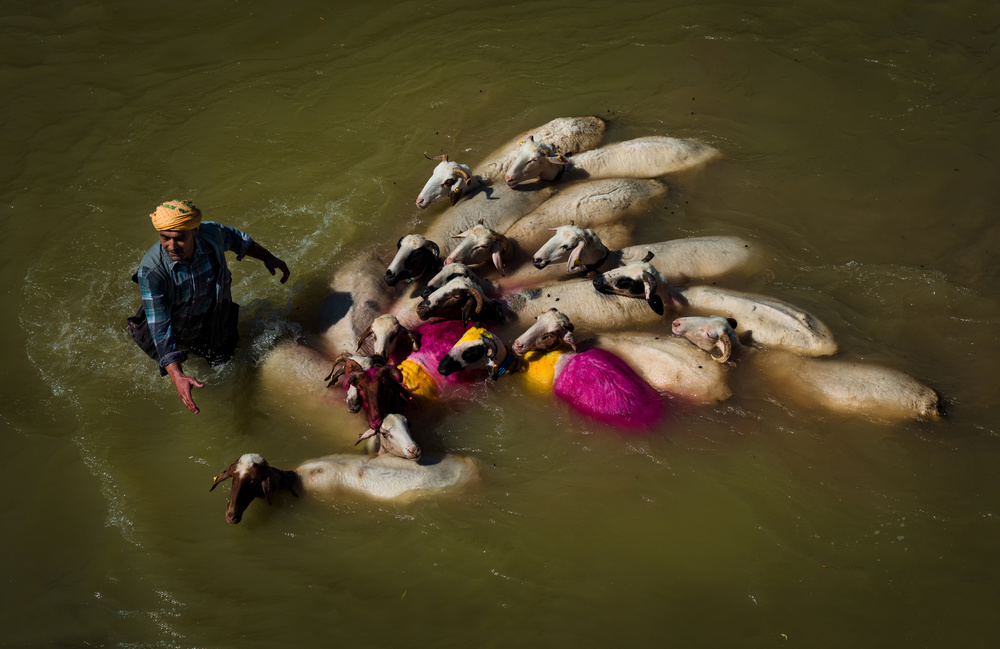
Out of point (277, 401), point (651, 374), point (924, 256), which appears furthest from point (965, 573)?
point (277, 401)

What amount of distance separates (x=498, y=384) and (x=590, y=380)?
3.30 ft

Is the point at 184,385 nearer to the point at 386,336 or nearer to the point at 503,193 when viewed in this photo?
the point at 386,336

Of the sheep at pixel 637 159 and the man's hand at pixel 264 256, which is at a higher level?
the man's hand at pixel 264 256

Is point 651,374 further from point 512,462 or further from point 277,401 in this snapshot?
point 277,401

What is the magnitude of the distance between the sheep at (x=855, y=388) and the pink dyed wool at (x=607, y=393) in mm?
1382

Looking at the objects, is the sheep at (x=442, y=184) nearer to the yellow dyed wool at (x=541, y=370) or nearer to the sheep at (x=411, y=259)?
the sheep at (x=411, y=259)

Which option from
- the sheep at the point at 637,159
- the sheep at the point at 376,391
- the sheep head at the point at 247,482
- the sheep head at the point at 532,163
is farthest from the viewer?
the sheep at the point at 637,159

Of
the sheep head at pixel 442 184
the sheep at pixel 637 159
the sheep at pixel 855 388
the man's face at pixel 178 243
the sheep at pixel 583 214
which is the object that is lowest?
the sheep at pixel 855 388

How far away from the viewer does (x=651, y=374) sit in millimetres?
7293

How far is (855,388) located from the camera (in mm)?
7023

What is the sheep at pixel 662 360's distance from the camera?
23.4 ft

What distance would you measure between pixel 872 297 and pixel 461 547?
5.69m

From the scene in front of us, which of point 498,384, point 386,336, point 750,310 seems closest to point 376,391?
point 386,336

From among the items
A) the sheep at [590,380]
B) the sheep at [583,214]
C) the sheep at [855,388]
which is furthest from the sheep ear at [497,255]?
the sheep at [855,388]
